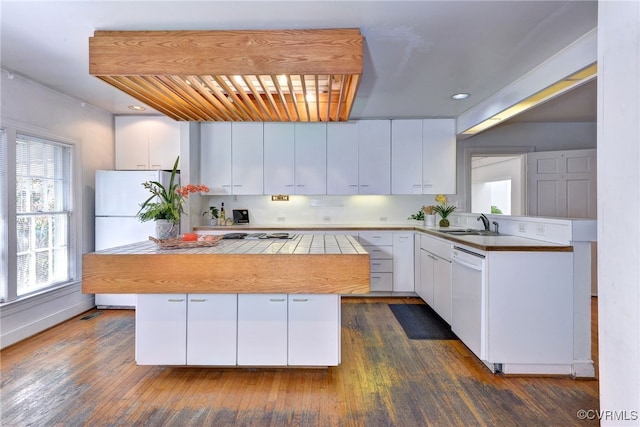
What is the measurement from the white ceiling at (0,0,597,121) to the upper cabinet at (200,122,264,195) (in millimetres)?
1462

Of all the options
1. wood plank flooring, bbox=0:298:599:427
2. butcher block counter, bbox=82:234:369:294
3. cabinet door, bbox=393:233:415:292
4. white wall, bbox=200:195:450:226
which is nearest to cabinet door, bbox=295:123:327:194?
white wall, bbox=200:195:450:226

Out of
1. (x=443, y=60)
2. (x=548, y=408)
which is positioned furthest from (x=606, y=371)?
(x=443, y=60)

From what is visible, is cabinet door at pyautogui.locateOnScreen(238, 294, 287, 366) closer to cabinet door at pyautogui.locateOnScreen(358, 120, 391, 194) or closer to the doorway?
cabinet door at pyautogui.locateOnScreen(358, 120, 391, 194)

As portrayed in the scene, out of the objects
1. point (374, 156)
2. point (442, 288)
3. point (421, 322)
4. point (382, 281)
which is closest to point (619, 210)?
point (442, 288)

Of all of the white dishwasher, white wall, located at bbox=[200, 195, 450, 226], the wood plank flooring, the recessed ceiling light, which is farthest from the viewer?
white wall, located at bbox=[200, 195, 450, 226]

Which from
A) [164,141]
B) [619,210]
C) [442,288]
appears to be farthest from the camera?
[164,141]

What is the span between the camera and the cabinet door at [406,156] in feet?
14.1

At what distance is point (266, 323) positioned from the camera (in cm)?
223

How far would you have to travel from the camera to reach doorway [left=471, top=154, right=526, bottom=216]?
6953 millimetres

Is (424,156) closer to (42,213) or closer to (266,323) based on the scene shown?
(266,323)

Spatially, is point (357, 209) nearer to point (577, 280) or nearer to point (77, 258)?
point (577, 280)

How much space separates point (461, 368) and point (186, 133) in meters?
3.83

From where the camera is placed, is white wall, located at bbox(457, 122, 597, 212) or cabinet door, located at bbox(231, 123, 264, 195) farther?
white wall, located at bbox(457, 122, 597, 212)

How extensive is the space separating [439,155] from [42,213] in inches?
182
